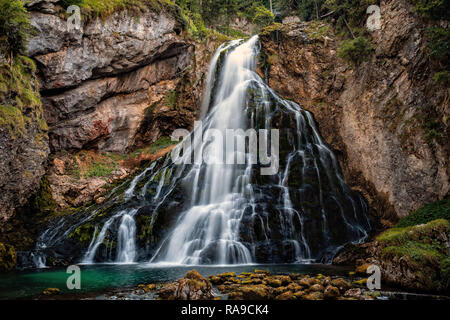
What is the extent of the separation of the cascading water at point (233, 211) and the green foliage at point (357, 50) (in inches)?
173

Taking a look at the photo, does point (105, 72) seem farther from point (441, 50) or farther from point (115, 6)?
point (441, 50)

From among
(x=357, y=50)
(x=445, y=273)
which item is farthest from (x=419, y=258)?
(x=357, y=50)

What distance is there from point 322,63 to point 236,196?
12465 millimetres

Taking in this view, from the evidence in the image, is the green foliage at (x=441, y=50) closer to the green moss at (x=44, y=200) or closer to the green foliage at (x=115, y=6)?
the green foliage at (x=115, y=6)

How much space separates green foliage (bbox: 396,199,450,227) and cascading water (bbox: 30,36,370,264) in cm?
227

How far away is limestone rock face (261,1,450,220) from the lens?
1237 centimetres

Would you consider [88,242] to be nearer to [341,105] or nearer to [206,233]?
[206,233]

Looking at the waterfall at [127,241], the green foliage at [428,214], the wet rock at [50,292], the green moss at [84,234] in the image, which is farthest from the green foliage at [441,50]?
the green moss at [84,234]

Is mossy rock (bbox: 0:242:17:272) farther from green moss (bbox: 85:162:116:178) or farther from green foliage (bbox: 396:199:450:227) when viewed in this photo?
green foliage (bbox: 396:199:450:227)

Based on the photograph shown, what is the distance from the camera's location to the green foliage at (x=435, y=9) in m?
11.4

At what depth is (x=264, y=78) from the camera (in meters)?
23.7

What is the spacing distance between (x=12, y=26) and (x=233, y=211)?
44.9 ft

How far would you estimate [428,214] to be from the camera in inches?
444

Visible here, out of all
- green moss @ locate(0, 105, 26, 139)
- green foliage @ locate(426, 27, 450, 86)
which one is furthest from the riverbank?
green foliage @ locate(426, 27, 450, 86)
